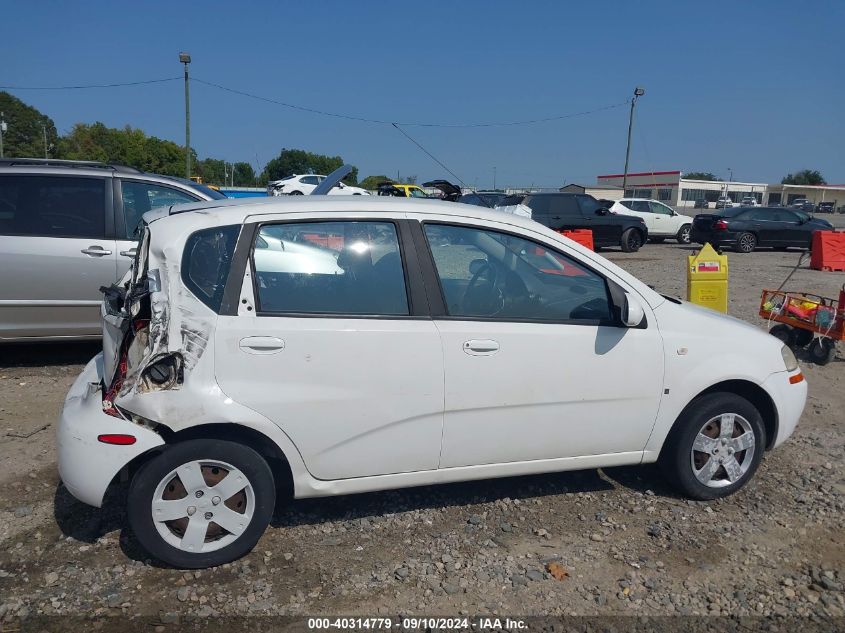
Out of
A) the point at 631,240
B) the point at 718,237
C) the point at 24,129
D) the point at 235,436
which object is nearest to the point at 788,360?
the point at 235,436

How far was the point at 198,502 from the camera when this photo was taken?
119 inches

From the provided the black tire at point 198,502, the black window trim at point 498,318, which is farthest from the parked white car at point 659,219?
the black tire at point 198,502

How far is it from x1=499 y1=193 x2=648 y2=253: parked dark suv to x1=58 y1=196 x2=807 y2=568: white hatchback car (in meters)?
13.7

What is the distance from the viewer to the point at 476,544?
133 inches

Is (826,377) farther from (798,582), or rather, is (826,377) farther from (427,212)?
(427,212)

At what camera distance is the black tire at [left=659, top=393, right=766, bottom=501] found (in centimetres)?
372

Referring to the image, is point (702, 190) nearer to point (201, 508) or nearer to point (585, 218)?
point (585, 218)

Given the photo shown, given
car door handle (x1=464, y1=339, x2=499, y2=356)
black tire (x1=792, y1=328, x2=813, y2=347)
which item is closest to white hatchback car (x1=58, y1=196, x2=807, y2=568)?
car door handle (x1=464, y1=339, x2=499, y2=356)

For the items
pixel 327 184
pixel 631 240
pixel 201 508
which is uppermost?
pixel 327 184

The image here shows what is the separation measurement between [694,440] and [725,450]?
22 centimetres

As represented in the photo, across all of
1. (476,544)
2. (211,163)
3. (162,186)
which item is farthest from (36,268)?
(211,163)

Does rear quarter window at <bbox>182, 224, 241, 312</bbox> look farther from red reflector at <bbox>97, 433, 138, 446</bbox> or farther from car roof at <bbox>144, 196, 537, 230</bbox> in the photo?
red reflector at <bbox>97, 433, 138, 446</bbox>

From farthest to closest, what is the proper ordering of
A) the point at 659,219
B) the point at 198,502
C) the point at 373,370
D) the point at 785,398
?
1. the point at 659,219
2. the point at 785,398
3. the point at 373,370
4. the point at 198,502

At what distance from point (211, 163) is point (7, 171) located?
86204 mm
